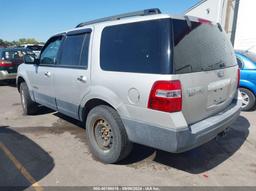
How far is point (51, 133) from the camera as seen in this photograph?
185 inches

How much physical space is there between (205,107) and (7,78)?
9411 mm

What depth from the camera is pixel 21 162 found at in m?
3.53

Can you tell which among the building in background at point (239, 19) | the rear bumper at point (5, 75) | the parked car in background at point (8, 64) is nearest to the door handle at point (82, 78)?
the parked car in background at point (8, 64)

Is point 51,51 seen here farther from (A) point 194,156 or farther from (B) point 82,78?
(A) point 194,156

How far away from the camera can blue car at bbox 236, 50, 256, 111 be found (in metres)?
5.75

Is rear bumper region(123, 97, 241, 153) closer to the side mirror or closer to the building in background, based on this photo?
the side mirror

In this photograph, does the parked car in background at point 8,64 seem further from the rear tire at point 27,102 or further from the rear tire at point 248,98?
the rear tire at point 248,98

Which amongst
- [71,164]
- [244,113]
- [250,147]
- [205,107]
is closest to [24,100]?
[71,164]

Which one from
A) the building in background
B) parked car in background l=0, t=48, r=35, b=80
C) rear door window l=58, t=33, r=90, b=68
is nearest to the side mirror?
rear door window l=58, t=33, r=90, b=68

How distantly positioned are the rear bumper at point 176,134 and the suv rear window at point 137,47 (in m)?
0.67

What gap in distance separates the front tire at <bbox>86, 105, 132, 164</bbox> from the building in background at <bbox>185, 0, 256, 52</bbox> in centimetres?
983

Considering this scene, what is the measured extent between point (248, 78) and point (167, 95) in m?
4.20

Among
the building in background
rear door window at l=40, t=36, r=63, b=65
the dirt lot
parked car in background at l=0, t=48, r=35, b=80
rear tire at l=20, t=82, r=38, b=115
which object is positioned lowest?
the dirt lot

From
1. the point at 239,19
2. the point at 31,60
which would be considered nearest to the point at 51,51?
the point at 31,60
